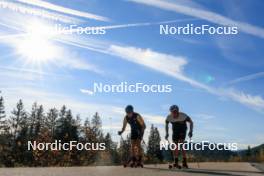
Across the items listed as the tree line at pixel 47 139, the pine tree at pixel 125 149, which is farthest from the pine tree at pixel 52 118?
the pine tree at pixel 125 149

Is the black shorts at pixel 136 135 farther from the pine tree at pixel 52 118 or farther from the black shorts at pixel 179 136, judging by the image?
the pine tree at pixel 52 118

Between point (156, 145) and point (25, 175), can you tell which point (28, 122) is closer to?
point (156, 145)

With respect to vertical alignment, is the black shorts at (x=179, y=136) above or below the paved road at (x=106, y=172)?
above

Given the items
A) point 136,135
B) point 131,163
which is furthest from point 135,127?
point 131,163

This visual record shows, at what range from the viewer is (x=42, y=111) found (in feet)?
426

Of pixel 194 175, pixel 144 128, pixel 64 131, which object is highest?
pixel 64 131

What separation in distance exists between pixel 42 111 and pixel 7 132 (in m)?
29.0

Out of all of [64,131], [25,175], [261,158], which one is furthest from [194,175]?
[64,131]

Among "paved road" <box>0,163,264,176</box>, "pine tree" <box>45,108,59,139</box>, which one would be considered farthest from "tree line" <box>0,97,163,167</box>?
"paved road" <box>0,163,264,176</box>

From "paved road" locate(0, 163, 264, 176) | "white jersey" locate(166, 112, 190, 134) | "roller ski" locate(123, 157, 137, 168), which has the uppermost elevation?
"white jersey" locate(166, 112, 190, 134)

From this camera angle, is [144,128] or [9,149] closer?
[144,128]

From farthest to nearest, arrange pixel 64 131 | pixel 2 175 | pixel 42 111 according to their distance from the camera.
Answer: pixel 42 111, pixel 64 131, pixel 2 175

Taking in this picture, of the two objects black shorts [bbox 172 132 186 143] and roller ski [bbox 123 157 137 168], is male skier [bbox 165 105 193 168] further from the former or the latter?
roller ski [bbox 123 157 137 168]

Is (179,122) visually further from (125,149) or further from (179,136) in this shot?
(125,149)
